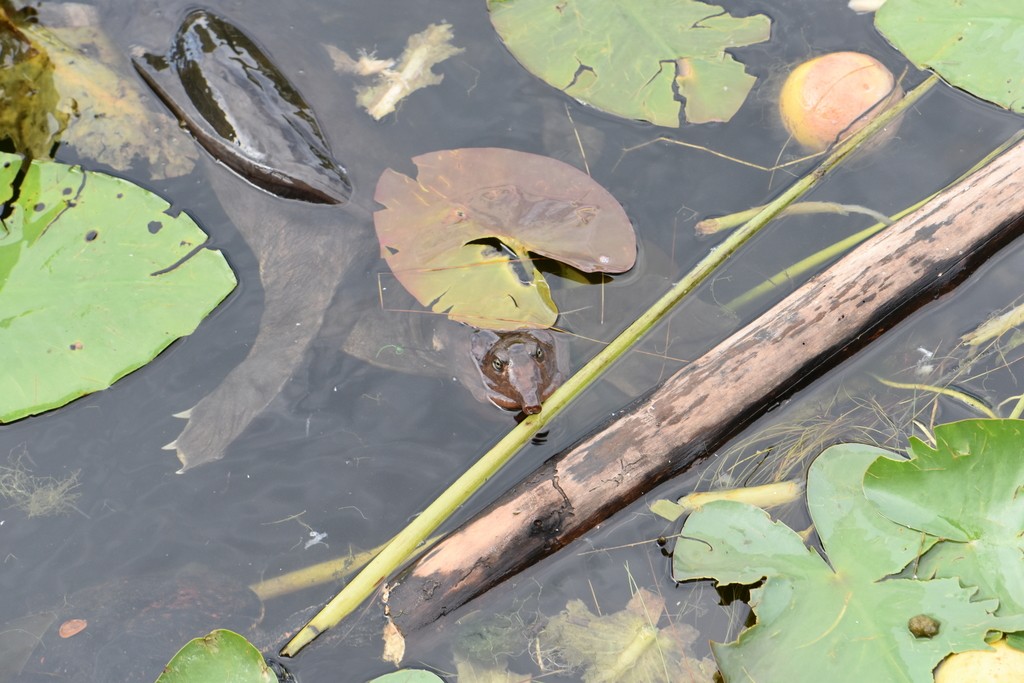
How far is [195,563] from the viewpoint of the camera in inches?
105

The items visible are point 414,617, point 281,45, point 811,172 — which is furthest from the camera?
point 281,45

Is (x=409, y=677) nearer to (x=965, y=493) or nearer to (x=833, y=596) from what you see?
(x=833, y=596)

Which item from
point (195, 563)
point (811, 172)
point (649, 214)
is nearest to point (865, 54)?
point (811, 172)

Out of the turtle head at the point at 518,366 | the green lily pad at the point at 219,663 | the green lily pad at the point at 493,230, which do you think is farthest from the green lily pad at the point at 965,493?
the green lily pad at the point at 219,663

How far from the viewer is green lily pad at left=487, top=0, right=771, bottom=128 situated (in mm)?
3193

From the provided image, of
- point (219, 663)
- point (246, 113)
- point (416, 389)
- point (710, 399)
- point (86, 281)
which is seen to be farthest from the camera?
point (246, 113)

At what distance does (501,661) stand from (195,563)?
103 cm

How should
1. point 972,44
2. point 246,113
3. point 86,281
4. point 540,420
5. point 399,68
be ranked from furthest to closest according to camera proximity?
1. point 399,68
2. point 246,113
3. point 972,44
4. point 86,281
5. point 540,420

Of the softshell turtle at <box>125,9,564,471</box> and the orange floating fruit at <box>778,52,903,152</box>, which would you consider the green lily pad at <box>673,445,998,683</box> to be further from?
the orange floating fruit at <box>778,52,903,152</box>

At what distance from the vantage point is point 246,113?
334cm

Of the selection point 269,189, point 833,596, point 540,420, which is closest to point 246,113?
point 269,189

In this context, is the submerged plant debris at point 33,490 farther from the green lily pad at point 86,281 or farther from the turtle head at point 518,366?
the turtle head at point 518,366

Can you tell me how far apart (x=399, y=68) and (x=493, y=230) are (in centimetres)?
120

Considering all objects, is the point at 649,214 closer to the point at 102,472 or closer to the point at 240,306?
the point at 240,306
